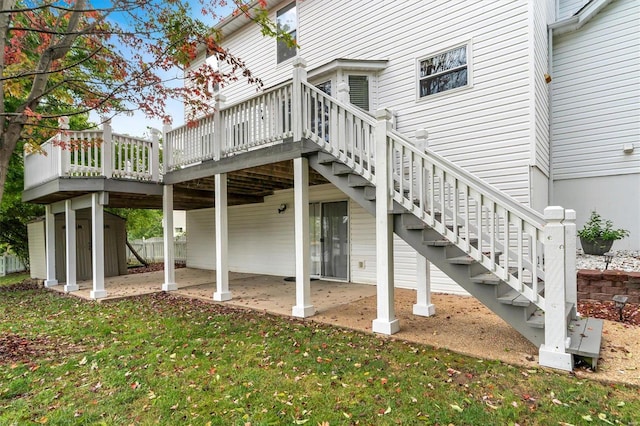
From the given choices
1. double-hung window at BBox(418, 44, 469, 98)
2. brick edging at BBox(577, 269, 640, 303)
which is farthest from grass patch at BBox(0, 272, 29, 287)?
brick edging at BBox(577, 269, 640, 303)

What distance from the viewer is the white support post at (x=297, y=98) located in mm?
5551

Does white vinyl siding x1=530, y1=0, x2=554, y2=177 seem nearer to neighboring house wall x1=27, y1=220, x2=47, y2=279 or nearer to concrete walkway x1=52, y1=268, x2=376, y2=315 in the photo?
concrete walkway x1=52, y1=268, x2=376, y2=315

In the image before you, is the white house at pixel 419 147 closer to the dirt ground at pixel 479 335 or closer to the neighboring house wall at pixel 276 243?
the neighboring house wall at pixel 276 243

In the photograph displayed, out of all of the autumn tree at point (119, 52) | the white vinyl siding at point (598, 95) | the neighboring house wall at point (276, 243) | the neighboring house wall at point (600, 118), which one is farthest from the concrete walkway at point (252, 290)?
the white vinyl siding at point (598, 95)

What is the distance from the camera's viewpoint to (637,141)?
270 inches

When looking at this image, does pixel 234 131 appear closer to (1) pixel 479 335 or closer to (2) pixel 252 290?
(2) pixel 252 290

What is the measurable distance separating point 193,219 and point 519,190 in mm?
10858

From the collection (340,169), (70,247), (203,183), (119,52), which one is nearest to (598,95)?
(340,169)

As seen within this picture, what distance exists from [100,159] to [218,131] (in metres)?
3.37

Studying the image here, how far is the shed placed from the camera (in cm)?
1002

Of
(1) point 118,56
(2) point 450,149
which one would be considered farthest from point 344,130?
(1) point 118,56

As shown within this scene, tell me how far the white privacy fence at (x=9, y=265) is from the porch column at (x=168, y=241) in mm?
9774

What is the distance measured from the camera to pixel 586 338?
3.63m

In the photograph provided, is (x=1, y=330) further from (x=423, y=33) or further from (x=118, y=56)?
(x=423, y=33)
